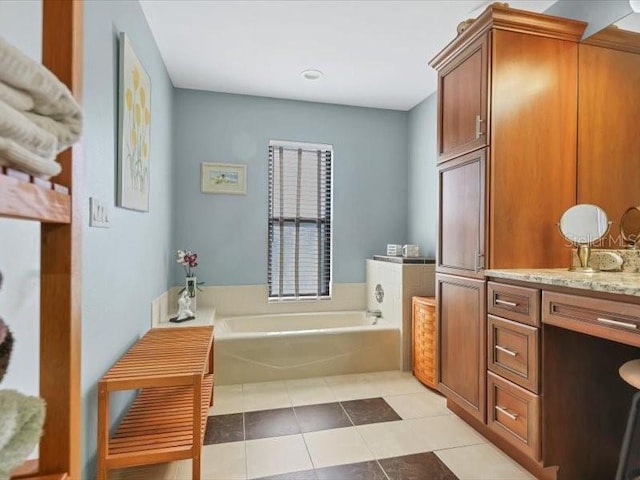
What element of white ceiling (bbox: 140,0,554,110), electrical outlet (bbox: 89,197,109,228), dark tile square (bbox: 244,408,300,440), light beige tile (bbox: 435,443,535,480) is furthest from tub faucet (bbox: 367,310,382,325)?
electrical outlet (bbox: 89,197,109,228)

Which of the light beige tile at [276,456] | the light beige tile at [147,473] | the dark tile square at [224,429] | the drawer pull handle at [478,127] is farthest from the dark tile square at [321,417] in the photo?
the drawer pull handle at [478,127]

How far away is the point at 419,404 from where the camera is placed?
95.0 inches

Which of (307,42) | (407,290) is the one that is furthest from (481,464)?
(307,42)

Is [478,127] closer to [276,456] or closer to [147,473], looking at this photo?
[276,456]

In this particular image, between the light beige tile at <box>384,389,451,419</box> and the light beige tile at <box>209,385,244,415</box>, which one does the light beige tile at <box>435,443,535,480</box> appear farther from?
the light beige tile at <box>209,385,244,415</box>

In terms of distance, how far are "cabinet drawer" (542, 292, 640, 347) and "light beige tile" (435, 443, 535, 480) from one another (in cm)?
81

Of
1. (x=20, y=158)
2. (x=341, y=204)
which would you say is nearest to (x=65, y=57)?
(x=20, y=158)

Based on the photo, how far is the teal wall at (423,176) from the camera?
3.31 m

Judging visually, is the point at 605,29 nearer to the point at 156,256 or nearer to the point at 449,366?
the point at 449,366

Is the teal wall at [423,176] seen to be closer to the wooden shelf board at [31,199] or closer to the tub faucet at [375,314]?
the tub faucet at [375,314]

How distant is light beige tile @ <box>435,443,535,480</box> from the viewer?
1676mm

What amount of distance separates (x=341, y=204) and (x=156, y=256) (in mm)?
1869

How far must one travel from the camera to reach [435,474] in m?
1.69

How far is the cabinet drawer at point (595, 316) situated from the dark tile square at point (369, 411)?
1202 millimetres
